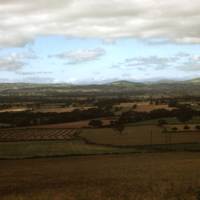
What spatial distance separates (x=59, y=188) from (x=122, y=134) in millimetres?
66579

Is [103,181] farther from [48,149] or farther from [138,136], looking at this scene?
[138,136]

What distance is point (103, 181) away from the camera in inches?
1527

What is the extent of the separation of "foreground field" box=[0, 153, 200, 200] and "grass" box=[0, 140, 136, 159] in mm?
14548

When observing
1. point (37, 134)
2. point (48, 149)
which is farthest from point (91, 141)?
point (37, 134)

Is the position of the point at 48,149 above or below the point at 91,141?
below

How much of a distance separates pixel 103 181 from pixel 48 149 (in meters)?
40.3

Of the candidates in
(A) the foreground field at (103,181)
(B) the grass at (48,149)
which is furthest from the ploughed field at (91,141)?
(A) the foreground field at (103,181)

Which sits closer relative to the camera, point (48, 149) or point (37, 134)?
point (48, 149)

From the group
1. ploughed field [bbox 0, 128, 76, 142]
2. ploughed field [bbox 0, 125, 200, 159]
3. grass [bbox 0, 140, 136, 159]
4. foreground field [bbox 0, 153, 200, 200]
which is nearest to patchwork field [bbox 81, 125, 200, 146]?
ploughed field [bbox 0, 125, 200, 159]

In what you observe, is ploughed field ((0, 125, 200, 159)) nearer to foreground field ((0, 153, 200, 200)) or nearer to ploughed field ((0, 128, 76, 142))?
ploughed field ((0, 128, 76, 142))

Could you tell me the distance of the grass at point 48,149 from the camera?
7085cm

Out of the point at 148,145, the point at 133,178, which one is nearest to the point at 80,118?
the point at 148,145

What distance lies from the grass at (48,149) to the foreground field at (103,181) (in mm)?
14548

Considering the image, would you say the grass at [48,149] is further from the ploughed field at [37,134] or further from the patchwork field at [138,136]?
the ploughed field at [37,134]
